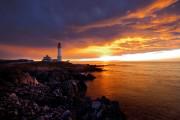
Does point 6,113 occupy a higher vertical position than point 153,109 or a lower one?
higher

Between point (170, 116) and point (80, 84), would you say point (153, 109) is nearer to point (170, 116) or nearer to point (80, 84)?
point (170, 116)

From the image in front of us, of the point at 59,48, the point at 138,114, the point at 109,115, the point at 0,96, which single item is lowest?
the point at 138,114

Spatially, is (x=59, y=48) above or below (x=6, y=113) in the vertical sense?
above

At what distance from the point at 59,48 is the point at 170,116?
234 feet

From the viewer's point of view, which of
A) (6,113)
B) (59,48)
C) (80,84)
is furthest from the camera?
(59,48)

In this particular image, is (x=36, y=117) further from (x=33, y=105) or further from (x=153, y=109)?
(x=153, y=109)

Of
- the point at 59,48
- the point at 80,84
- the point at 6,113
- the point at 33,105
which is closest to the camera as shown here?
the point at 6,113

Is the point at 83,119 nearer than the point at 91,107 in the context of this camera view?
Yes

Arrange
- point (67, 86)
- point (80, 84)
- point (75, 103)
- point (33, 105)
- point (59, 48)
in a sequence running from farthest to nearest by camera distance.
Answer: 1. point (59, 48)
2. point (80, 84)
3. point (67, 86)
4. point (75, 103)
5. point (33, 105)

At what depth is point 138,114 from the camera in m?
19.3

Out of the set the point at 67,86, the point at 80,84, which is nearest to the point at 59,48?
the point at 80,84

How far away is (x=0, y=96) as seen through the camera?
16.6m

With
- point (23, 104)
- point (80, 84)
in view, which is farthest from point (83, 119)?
point (80, 84)

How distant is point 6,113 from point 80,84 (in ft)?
75.8
